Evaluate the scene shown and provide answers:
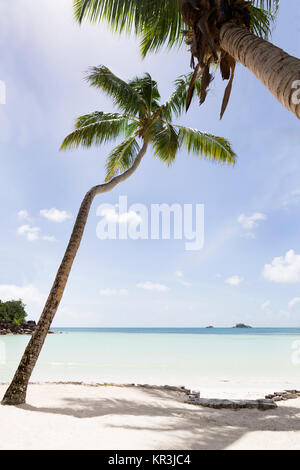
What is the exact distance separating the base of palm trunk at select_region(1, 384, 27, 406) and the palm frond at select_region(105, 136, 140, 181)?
7.11 m

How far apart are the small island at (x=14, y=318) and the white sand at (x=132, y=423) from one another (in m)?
38.6

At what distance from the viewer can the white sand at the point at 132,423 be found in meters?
3.18

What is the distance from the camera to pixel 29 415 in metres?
4.19

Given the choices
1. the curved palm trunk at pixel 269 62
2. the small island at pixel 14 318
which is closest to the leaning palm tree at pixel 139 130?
the curved palm trunk at pixel 269 62

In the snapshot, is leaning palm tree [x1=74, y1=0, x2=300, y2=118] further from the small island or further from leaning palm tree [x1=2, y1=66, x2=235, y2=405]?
the small island

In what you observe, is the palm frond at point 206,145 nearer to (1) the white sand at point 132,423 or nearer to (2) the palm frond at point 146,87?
(2) the palm frond at point 146,87

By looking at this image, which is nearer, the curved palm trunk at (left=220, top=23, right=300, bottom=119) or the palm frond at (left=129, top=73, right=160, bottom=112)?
the curved palm trunk at (left=220, top=23, right=300, bottom=119)

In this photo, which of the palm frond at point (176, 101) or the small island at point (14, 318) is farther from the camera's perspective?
the small island at point (14, 318)

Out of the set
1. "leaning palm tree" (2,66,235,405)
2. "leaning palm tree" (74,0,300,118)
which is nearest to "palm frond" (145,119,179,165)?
"leaning palm tree" (2,66,235,405)

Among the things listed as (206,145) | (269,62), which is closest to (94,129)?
(206,145)

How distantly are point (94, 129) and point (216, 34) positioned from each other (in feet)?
18.5

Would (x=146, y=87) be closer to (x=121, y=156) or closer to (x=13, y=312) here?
(x=121, y=156)

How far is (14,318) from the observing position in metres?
43.0

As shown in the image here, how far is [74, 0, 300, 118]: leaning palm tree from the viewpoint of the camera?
2.89 meters
